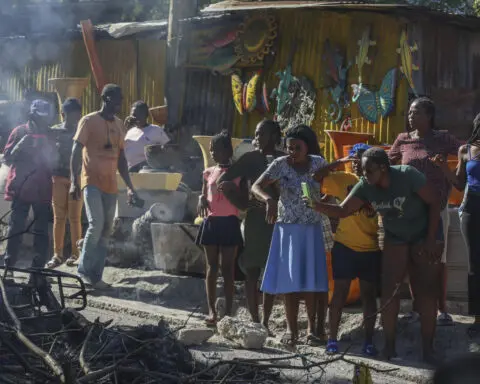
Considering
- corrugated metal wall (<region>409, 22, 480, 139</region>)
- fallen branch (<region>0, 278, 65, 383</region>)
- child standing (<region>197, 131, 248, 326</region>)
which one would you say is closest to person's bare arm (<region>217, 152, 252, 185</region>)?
child standing (<region>197, 131, 248, 326</region>)

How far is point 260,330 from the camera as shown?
829 centimetres

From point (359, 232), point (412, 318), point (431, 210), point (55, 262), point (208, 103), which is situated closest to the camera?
point (431, 210)

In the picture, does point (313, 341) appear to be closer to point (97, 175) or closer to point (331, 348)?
point (331, 348)

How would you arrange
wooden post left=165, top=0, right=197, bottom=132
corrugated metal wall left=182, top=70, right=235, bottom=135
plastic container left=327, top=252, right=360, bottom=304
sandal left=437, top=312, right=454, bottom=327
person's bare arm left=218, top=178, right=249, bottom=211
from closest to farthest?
sandal left=437, top=312, right=454, bottom=327, person's bare arm left=218, top=178, right=249, bottom=211, plastic container left=327, top=252, right=360, bottom=304, wooden post left=165, top=0, right=197, bottom=132, corrugated metal wall left=182, top=70, right=235, bottom=135

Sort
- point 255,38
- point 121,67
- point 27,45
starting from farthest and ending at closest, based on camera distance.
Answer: point 27,45, point 121,67, point 255,38

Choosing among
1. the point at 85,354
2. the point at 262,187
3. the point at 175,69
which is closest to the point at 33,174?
the point at 262,187

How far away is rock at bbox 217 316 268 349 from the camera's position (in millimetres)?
8227

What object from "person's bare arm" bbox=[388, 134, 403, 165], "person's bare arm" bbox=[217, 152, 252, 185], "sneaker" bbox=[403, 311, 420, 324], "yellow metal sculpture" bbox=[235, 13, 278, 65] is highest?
"yellow metal sculpture" bbox=[235, 13, 278, 65]

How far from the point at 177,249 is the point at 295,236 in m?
2.69

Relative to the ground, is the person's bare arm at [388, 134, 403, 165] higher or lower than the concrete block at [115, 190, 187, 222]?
higher

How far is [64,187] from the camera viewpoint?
11867 mm

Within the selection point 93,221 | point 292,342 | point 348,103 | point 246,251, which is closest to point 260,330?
point 292,342

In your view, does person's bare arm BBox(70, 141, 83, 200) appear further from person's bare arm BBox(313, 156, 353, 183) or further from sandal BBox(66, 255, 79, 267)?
person's bare arm BBox(313, 156, 353, 183)

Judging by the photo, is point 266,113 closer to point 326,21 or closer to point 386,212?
point 326,21
